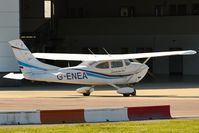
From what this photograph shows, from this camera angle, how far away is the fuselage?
28.6 m

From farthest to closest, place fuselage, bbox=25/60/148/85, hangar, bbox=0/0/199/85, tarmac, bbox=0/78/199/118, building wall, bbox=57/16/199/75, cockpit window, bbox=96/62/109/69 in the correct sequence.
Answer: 1. hangar, bbox=0/0/199/85
2. building wall, bbox=57/16/199/75
3. cockpit window, bbox=96/62/109/69
4. fuselage, bbox=25/60/148/85
5. tarmac, bbox=0/78/199/118

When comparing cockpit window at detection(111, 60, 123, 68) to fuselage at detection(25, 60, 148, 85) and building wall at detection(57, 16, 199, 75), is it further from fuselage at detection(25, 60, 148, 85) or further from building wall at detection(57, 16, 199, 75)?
building wall at detection(57, 16, 199, 75)

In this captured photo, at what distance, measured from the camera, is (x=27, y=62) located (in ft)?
96.5

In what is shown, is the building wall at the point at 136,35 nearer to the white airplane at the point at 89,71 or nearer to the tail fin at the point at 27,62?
the white airplane at the point at 89,71

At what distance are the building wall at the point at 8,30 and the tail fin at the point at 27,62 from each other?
1185cm

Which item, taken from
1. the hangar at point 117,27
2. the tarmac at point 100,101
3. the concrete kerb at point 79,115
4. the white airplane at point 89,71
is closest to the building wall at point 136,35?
the hangar at point 117,27

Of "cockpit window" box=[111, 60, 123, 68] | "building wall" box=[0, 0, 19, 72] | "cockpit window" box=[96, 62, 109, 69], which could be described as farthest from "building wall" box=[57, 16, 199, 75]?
"cockpit window" box=[96, 62, 109, 69]

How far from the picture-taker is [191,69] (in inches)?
2312

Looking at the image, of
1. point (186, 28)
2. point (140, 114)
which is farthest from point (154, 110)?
point (186, 28)

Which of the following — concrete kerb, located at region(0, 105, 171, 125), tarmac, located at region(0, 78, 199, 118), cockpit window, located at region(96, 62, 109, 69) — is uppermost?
cockpit window, located at region(96, 62, 109, 69)

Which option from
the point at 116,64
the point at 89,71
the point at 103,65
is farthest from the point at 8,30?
the point at 89,71

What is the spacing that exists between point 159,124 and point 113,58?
15.4 metres

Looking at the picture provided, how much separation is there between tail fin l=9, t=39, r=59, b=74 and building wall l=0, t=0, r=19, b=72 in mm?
11854

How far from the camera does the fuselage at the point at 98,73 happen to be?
93.9 feet
